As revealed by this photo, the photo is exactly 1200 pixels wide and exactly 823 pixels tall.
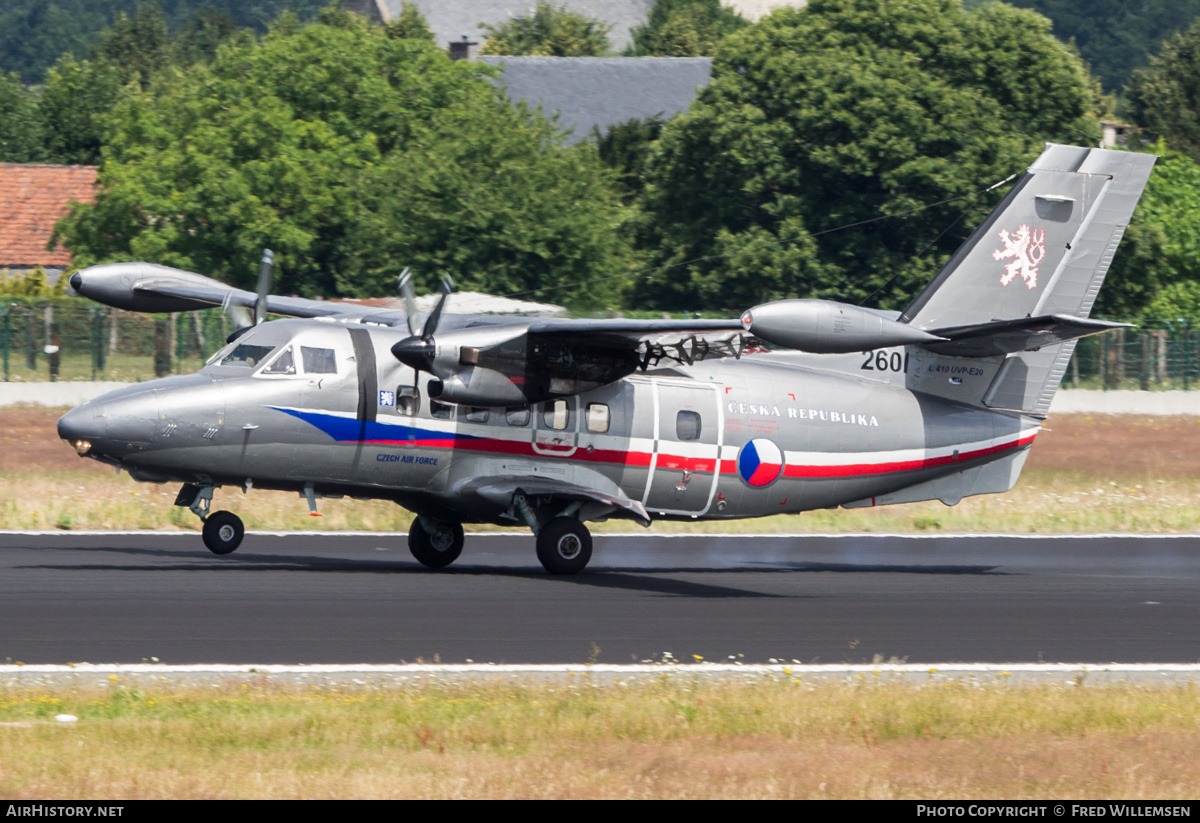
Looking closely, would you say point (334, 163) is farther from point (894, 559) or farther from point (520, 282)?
point (894, 559)

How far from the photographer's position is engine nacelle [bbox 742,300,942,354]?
17.6 m

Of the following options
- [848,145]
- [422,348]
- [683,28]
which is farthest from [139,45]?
[422,348]

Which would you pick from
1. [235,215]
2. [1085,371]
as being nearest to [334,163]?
[235,215]

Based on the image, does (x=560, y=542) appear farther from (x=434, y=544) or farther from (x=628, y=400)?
(x=628, y=400)

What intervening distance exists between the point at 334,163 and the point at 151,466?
155ft

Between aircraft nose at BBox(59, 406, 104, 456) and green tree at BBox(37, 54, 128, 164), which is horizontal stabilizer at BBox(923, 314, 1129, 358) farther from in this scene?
green tree at BBox(37, 54, 128, 164)

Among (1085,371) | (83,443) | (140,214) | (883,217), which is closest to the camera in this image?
(83,443)

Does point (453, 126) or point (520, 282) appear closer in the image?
point (520, 282)

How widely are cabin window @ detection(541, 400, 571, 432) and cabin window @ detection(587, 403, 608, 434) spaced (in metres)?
0.31

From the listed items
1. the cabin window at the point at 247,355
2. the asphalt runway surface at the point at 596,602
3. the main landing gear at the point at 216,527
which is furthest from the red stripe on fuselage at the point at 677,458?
the main landing gear at the point at 216,527

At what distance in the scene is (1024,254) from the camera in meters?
23.2

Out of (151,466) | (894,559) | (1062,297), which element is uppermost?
(1062,297)

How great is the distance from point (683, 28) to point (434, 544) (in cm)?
11273

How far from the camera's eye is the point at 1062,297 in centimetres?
2327
